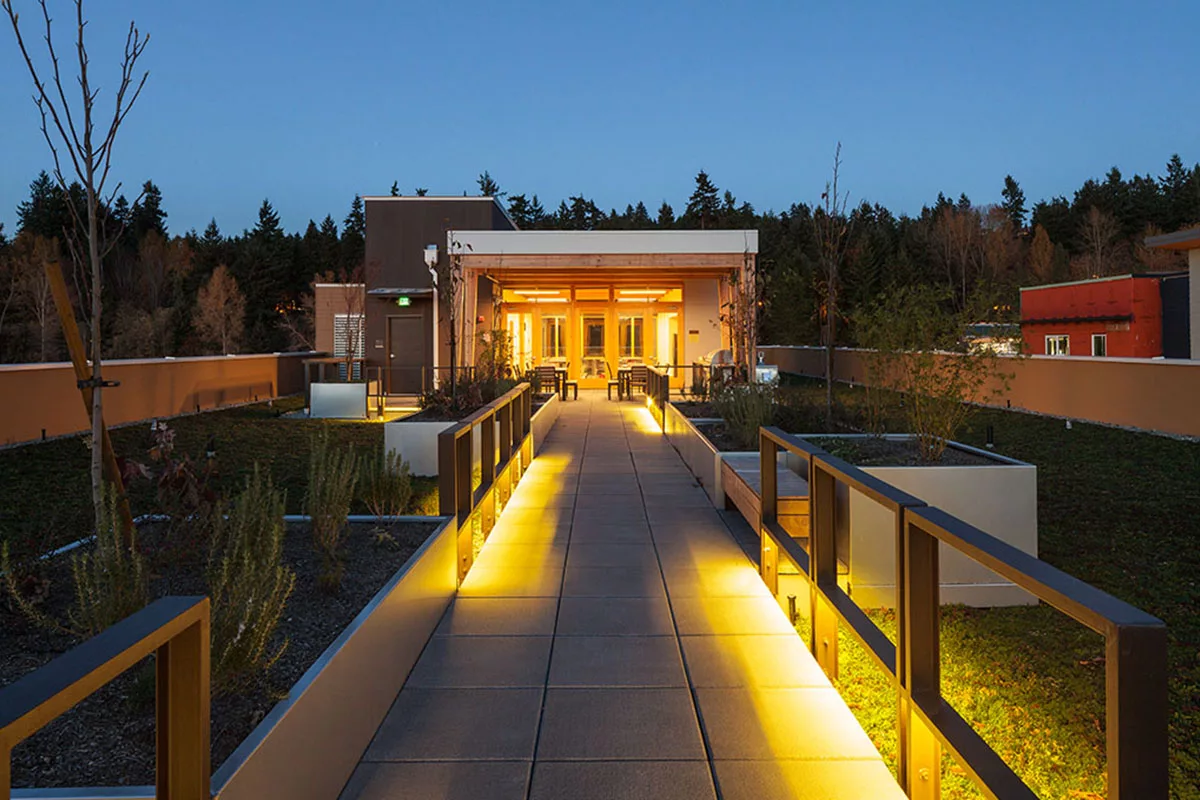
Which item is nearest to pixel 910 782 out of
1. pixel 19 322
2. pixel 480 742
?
pixel 480 742

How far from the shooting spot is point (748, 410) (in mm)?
8422

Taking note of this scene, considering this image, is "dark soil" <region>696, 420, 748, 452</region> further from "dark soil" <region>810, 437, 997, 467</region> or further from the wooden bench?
"dark soil" <region>810, 437, 997, 467</region>

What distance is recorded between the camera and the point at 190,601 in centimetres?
168

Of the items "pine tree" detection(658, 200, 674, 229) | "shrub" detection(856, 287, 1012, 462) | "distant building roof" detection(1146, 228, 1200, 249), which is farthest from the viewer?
"pine tree" detection(658, 200, 674, 229)

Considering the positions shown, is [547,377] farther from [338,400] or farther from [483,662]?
[483,662]

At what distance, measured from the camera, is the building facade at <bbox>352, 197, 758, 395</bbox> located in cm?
1633

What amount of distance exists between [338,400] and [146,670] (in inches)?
534

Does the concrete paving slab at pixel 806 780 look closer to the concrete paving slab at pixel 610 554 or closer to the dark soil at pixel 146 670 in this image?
the dark soil at pixel 146 670

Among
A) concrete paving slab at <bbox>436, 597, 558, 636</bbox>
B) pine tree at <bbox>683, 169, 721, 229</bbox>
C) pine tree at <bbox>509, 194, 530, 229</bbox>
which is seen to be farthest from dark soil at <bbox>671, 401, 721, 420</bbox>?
pine tree at <bbox>509, 194, 530, 229</bbox>

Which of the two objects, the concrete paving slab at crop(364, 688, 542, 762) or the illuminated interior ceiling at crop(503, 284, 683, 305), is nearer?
the concrete paving slab at crop(364, 688, 542, 762)

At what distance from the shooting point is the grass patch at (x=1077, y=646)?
2.92 meters

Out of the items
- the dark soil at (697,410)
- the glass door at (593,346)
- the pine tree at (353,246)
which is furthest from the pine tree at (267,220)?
the dark soil at (697,410)

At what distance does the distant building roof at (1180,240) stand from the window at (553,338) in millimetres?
Answer: 13517

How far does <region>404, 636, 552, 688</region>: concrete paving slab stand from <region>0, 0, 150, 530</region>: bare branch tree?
1463mm
